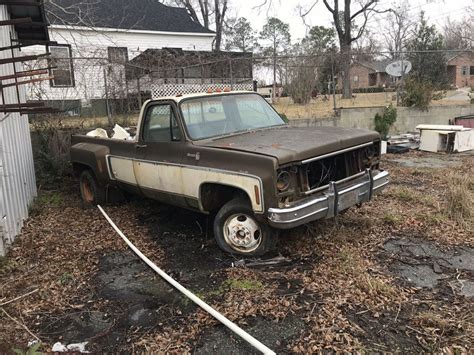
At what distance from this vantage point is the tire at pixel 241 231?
4504 millimetres

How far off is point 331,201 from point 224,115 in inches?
73.2

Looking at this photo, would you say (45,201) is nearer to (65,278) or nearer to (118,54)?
(65,278)

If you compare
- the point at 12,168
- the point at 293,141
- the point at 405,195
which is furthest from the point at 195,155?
the point at 405,195

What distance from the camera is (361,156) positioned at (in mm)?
5199

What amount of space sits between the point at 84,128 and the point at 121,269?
20.0 ft

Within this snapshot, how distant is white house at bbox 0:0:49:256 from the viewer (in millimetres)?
4914

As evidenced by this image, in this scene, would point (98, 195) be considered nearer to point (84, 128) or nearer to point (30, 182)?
point (30, 182)

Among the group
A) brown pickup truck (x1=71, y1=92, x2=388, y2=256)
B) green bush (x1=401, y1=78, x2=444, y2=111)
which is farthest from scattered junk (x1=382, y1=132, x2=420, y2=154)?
brown pickup truck (x1=71, y1=92, x2=388, y2=256)

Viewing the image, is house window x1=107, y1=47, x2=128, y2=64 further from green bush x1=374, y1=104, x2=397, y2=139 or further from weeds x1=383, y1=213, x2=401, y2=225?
weeds x1=383, y1=213, x2=401, y2=225

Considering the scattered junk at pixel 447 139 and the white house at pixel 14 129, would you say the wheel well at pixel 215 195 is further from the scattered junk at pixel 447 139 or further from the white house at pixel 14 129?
the scattered junk at pixel 447 139

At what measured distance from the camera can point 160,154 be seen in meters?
5.40

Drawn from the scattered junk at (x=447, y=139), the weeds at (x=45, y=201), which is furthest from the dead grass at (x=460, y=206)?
the scattered junk at (x=447, y=139)

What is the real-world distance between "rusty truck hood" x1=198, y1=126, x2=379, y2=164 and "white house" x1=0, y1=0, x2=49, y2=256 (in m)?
2.21

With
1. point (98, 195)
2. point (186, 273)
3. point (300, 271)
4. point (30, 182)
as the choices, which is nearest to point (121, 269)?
point (186, 273)
